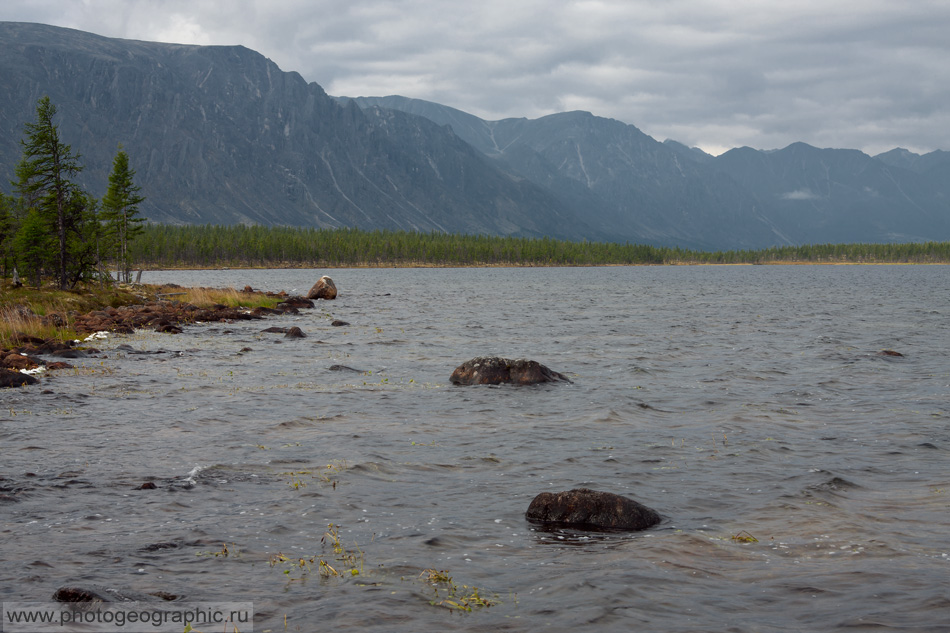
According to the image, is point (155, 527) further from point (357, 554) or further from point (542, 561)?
point (542, 561)

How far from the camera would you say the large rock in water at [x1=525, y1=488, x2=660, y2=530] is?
12.3m

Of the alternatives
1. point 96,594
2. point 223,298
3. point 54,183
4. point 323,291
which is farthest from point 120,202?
point 96,594

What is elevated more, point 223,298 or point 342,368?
point 223,298

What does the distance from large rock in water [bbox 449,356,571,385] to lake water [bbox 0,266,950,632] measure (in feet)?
3.03

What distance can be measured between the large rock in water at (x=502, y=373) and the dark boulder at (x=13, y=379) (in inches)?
572

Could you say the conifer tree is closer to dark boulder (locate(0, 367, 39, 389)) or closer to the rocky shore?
the rocky shore

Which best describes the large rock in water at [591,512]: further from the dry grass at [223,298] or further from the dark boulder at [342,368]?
the dry grass at [223,298]

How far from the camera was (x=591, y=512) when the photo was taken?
40.9 feet

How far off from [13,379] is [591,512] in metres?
21.6

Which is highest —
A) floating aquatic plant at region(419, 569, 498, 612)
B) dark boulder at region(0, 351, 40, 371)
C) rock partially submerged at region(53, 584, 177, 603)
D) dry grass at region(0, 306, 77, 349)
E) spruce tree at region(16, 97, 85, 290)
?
spruce tree at region(16, 97, 85, 290)

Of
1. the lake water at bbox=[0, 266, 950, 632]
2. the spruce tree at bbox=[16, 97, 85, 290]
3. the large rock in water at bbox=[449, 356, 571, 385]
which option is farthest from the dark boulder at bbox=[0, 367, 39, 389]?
the spruce tree at bbox=[16, 97, 85, 290]

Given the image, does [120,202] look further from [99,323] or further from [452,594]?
[452,594]

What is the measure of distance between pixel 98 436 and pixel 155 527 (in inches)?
301

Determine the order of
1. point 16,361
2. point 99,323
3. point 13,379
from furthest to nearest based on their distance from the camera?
point 99,323 → point 16,361 → point 13,379
